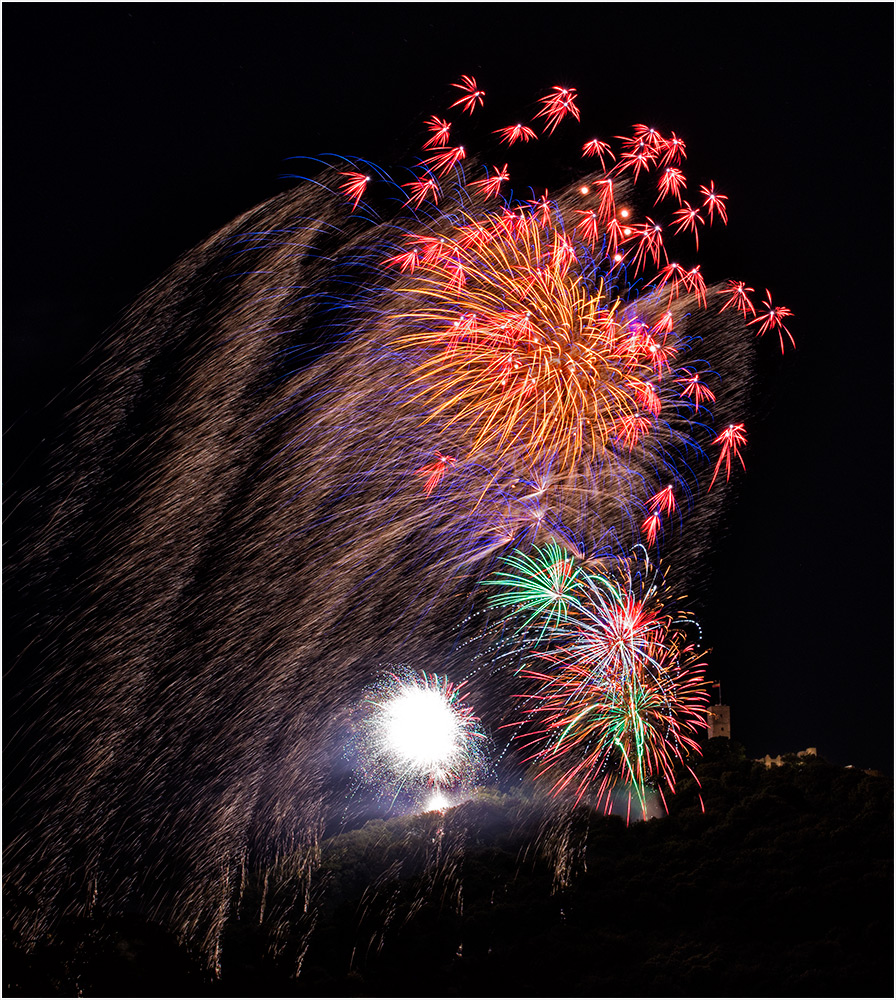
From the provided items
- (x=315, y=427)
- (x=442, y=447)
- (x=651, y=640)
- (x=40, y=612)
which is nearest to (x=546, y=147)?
(x=442, y=447)

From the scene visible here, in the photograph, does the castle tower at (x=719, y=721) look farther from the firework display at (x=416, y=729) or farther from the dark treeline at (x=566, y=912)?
the firework display at (x=416, y=729)

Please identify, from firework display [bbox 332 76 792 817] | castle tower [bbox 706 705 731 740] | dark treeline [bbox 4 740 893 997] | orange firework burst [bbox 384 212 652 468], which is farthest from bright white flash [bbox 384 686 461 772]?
castle tower [bbox 706 705 731 740]

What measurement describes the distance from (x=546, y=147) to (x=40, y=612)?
13.3 m

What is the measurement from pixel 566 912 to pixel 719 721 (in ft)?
48.7

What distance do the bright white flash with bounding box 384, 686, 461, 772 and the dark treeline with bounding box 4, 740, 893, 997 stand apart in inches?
114

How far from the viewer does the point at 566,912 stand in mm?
18359

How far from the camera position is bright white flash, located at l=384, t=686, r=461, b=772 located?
66.9 feet

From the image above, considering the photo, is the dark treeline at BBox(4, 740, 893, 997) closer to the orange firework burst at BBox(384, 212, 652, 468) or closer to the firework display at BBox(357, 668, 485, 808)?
the firework display at BBox(357, 668, 485, 808)

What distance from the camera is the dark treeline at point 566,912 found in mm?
14367

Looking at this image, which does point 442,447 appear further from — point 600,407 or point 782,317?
point 782,317

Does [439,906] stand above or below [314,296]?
below

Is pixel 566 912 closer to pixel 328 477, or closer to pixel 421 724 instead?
pixel 421 724

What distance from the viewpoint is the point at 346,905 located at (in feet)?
60.0

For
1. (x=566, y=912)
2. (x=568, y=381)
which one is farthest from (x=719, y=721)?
(x=568, y=381)
